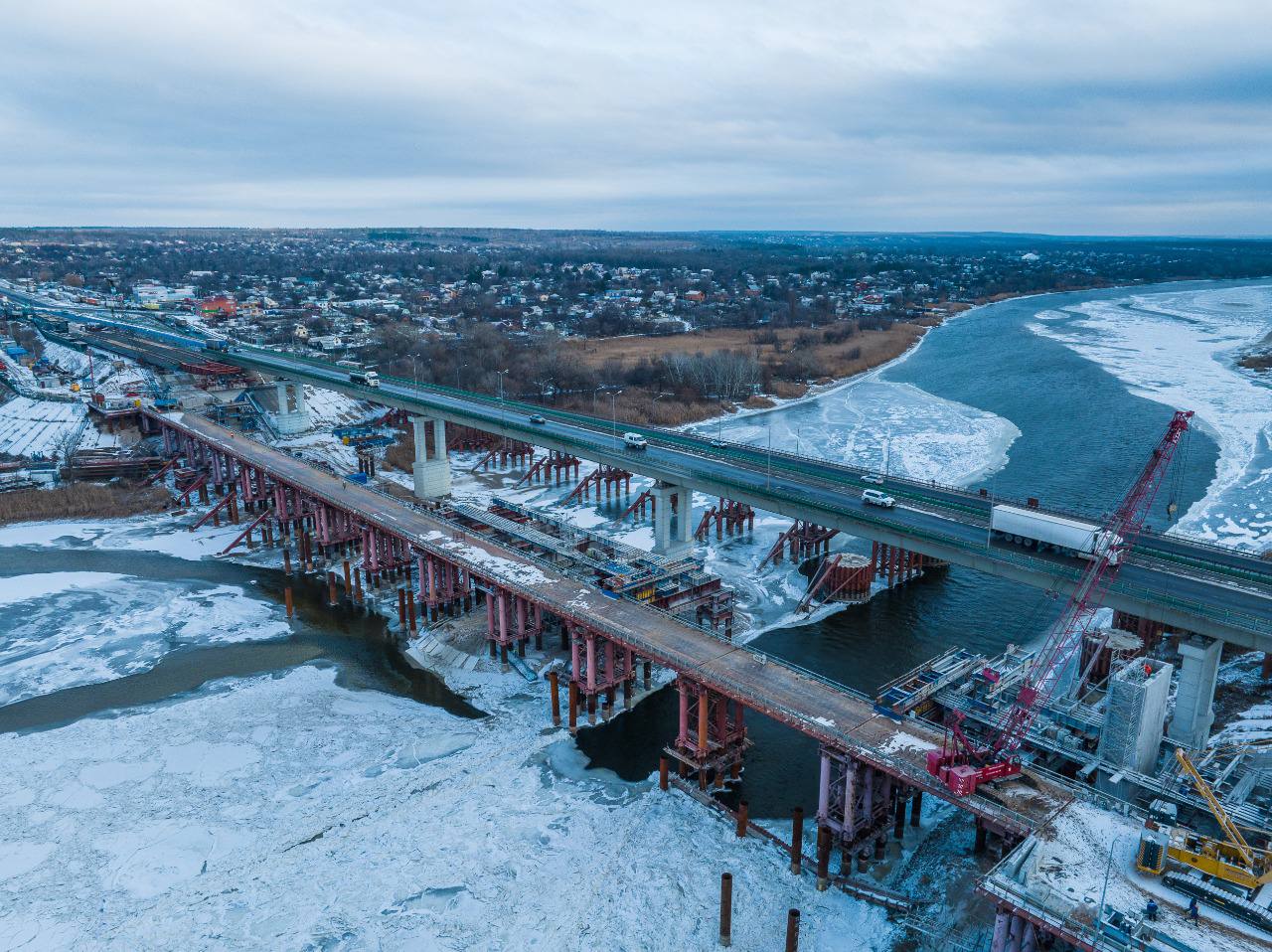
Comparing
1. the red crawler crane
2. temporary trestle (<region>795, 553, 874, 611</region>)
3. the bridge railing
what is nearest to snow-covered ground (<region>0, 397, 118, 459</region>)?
the bridge railing

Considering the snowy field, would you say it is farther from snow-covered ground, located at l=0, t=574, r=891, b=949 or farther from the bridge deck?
snow-covered ground, located at l=0, t=574, r=891, b=949

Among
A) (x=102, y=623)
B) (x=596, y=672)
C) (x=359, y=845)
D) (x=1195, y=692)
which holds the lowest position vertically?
(x=359, y=845)

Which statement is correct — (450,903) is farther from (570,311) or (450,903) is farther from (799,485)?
(570,311)

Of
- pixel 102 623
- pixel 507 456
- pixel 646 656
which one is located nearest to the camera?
pixel 646 656

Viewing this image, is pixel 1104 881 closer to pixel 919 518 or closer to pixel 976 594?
pixel 919 518

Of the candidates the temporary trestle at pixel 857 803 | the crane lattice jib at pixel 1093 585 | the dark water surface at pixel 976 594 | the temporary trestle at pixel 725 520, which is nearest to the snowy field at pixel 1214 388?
the dark water surface at pixel 976 594

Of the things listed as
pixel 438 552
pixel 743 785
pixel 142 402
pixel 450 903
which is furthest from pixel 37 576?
pixel 743 785

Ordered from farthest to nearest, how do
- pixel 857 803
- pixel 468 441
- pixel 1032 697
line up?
pixel 468 441, pixel 1032 697, pixel 857 803

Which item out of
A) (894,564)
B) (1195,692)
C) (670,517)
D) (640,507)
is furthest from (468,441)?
(1195,692)
